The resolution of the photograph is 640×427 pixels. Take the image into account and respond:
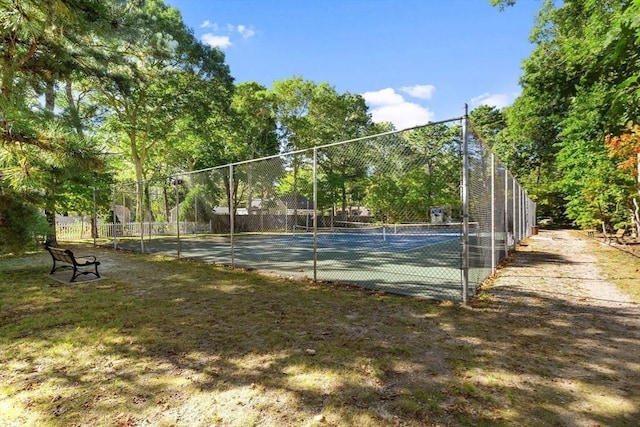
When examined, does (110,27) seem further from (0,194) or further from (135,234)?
(135,234)

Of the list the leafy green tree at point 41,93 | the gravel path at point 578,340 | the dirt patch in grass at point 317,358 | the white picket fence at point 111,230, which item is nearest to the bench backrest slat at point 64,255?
the dirt patch in grass at point 317,358

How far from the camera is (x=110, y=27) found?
5043 mm

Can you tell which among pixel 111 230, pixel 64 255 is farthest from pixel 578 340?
pixel 111 230

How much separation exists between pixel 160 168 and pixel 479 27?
87.1 feet

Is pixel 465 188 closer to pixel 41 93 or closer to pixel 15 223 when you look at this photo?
pixel 41 93

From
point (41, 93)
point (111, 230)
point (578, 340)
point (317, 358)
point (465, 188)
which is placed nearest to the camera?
point (317, 358)

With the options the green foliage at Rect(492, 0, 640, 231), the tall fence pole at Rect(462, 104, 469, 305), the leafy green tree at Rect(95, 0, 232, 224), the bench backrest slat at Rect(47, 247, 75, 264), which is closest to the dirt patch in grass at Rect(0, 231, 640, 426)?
the tall fence pole at Rect(462, 104, 469, 305)

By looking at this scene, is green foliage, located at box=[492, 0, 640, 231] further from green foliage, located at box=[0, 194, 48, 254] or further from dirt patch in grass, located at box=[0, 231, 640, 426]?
green foliage, located at box=[0, 194, 48, 254]

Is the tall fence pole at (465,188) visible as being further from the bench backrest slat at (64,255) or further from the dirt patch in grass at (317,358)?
the bench backrest slat at (64,255)

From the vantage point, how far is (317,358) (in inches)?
121

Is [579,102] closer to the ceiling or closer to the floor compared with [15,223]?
closer to the ceiling

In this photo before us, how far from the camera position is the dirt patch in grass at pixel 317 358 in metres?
2.23

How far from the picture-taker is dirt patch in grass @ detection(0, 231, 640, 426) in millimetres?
2229

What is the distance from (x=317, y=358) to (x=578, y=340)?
270 cm
